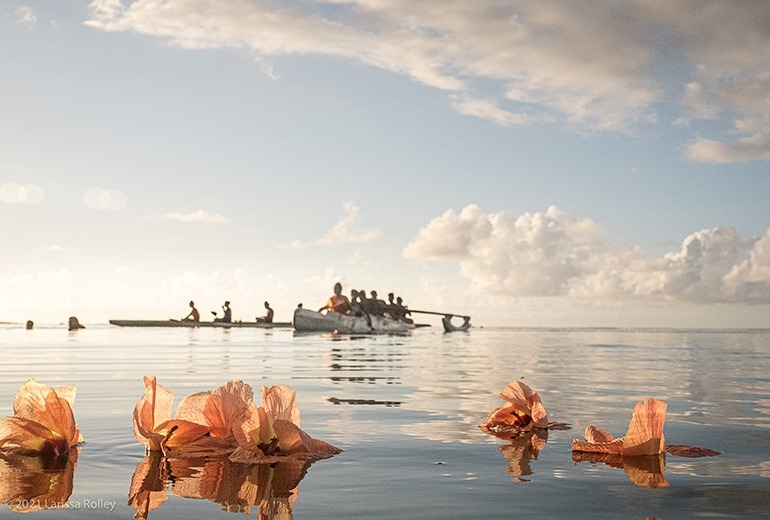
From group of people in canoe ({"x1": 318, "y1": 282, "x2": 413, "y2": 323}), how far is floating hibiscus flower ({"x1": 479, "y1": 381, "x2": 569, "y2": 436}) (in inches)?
1290

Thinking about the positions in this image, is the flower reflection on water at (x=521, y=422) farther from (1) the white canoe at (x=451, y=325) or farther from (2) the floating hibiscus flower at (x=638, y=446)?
(1) the white canoe at (x=451, y=325)

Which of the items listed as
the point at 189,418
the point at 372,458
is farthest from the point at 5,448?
the point at 372,458

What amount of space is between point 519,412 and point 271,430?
1.64 m

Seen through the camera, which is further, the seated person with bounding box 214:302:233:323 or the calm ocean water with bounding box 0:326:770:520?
the seated person with bounding box 214:302:233:323

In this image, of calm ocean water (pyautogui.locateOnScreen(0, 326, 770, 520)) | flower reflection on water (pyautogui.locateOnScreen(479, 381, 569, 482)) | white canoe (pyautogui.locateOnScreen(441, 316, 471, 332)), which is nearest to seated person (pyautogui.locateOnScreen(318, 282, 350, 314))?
white canoe (pyautogui.locateOnScreen(441, 316, 471, 332))

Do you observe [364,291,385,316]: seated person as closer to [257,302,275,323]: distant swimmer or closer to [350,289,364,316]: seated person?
[350,289,364,316]: seated person

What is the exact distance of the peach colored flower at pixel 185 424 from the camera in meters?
3.01

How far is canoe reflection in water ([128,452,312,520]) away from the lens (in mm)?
2264

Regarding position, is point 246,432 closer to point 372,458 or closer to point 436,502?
point 372,458

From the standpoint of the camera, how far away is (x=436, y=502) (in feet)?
7.68

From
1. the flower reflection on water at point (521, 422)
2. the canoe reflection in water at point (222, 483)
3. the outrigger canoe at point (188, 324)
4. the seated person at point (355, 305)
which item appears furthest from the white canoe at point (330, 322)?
the canoe reflection in water at point (222, 483)

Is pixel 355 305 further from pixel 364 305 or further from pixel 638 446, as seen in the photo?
pixel 638 446

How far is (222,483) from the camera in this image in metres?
2.59

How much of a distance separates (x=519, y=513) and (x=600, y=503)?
0.31 meters
